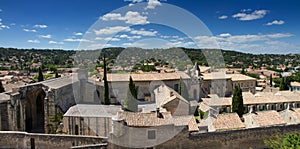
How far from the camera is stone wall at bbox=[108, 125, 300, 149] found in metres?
12.4

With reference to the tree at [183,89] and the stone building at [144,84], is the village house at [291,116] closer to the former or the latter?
the stone building at [144,84]

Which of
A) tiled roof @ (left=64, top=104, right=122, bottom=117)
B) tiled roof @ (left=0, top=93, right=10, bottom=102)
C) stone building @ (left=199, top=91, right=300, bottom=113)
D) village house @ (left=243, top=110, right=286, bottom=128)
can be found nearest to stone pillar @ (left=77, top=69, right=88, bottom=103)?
tiled roof @ (left=0, top=93, right=10, bottom=102)

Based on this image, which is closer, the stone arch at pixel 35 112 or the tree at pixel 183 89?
the stone arch at pixel 35 112

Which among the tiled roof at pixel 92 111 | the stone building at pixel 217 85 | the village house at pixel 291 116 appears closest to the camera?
the tiled roof at pixel 92 111

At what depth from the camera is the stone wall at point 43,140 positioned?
12758mm

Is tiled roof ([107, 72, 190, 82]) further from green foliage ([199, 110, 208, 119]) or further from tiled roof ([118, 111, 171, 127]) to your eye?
tiled roof ([118, 111, 171, 127])

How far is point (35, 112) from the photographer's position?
18.9m

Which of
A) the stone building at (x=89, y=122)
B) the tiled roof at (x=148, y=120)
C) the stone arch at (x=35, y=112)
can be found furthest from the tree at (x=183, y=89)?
the stone arch at (x=35, y=112)

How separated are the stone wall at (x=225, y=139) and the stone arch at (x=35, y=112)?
29.9 ft

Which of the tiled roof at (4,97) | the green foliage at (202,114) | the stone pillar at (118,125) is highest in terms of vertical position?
the tiled roof at (4,97)

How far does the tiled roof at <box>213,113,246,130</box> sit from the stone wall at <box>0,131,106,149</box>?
7.99 metres

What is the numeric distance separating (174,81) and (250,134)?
58.1ft

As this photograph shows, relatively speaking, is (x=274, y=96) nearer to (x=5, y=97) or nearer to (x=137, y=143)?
(x=137, y=143)

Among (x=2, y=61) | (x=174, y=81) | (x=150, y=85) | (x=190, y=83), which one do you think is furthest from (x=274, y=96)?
(x=2, y=61)
